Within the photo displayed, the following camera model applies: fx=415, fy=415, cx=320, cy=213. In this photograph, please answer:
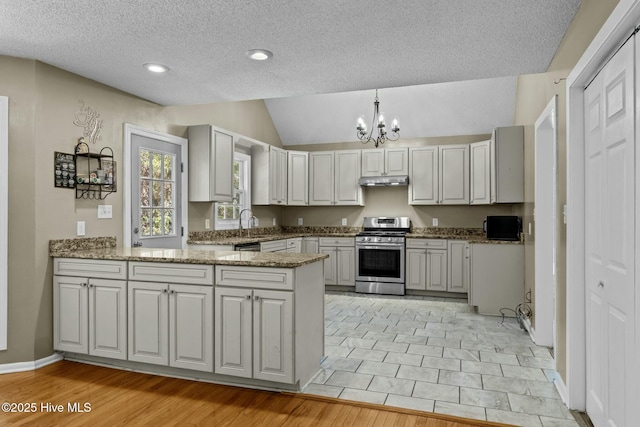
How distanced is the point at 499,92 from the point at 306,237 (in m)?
3.52

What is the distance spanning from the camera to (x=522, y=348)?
372cm

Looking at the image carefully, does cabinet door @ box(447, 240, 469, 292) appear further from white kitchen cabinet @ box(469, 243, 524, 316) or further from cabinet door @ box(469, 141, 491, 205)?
white kitchen cabinet @ box(469, 243, 524, 316)

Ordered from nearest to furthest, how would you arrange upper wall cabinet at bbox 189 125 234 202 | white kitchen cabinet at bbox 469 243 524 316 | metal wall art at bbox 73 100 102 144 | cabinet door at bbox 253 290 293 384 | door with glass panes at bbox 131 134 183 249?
cabinet door at bbox 253 290 293 384 → metal wall art at bbox 73 100 102 144 → door with glass panes at bbox 131 134 183 249 → white kitchen cabinet at bbox 469 243 524 316 → upper wall cabinet at bbox 189 125 234 202

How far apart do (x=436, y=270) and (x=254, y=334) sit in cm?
387

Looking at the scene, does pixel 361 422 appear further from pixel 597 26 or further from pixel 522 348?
pixel 597 26

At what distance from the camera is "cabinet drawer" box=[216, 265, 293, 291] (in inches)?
107

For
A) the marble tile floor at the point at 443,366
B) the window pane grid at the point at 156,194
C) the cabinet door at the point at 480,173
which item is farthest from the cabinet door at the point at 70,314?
the cabinet door at the point at 480,173

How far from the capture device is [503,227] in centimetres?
510

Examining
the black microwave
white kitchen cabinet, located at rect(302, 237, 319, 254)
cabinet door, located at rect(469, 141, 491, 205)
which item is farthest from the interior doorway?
white kitchen cabinet, located at rect(302, 237, 319, 254)

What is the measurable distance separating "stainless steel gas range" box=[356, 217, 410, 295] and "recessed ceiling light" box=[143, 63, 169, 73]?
385 cm

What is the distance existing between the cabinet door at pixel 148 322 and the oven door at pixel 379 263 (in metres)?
3.78

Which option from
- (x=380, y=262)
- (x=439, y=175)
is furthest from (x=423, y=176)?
(x=380, y=262)

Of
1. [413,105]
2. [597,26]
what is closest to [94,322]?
[597,26]

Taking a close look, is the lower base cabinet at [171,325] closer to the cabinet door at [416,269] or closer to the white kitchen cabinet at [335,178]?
the cabinet door at [416,269]
